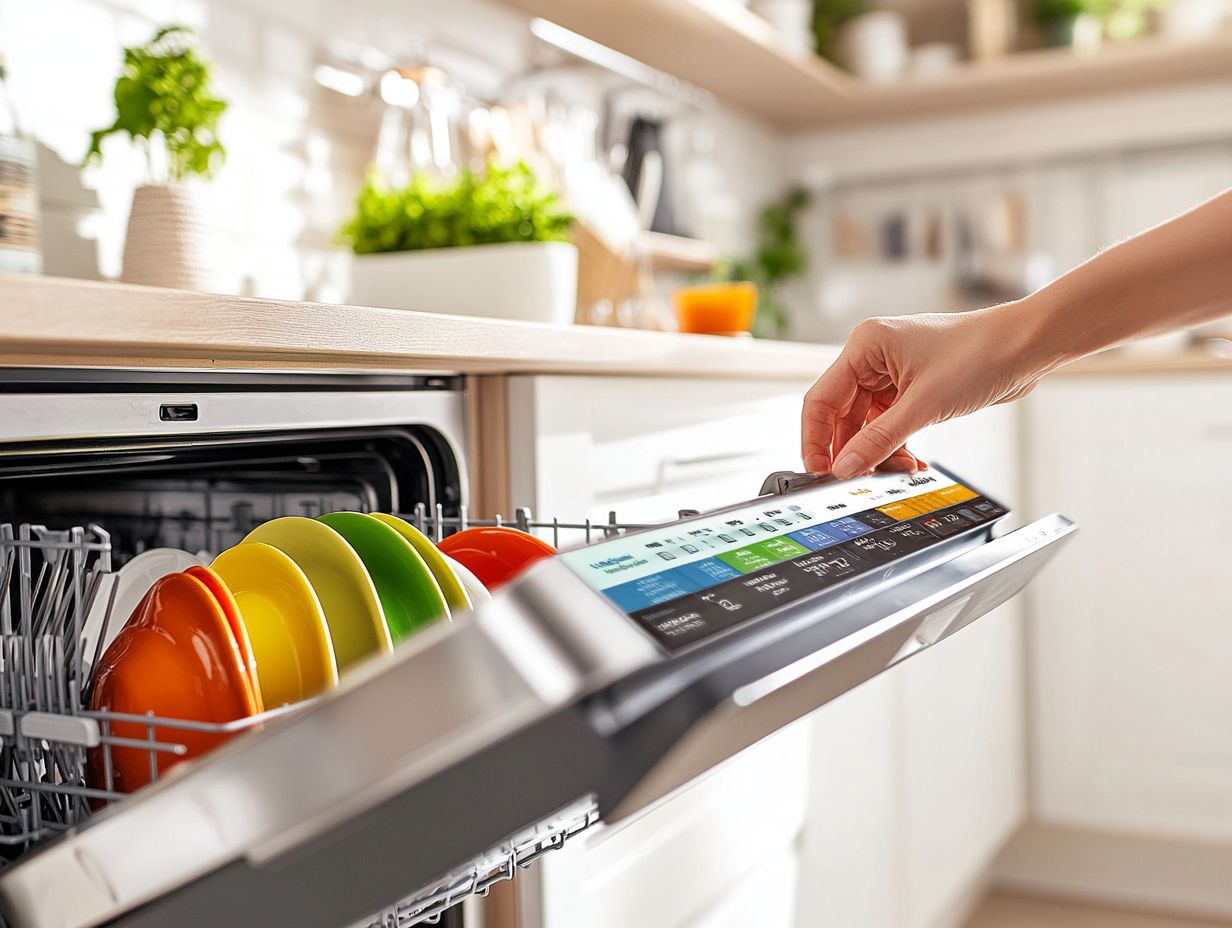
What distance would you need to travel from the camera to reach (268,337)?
73cm

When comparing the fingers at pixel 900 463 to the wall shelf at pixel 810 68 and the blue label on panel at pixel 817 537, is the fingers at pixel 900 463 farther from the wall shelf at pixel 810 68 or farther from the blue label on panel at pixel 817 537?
the wall shelf at pixel 810 68

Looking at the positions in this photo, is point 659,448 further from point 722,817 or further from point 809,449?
point 722,817

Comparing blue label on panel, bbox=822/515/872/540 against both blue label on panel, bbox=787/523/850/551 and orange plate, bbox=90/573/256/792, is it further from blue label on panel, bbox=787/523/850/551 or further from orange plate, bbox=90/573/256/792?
orange plate, bbox=90/573/256/792

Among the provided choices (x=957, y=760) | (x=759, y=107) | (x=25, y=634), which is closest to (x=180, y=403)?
(x=25, y=634)

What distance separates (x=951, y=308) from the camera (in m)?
3.04

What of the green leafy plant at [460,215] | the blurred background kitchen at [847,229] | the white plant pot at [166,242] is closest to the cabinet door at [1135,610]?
the blurred background kitchen at [847,229]

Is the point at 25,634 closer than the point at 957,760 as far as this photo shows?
Yes

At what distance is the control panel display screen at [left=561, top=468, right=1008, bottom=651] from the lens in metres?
0.52

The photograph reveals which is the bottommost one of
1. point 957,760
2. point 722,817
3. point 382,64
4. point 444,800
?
point 957,760

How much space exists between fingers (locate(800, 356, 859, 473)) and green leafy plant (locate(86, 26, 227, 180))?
2.00ft

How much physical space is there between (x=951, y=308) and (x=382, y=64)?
5.82 feet

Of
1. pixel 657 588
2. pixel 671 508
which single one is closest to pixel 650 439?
pixel 671 508

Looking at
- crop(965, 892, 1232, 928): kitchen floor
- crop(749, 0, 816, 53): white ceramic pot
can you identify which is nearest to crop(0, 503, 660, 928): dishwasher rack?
crop(965, 892, 1232, 928): kitchen floor

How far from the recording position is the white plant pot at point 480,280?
128 centimetres
